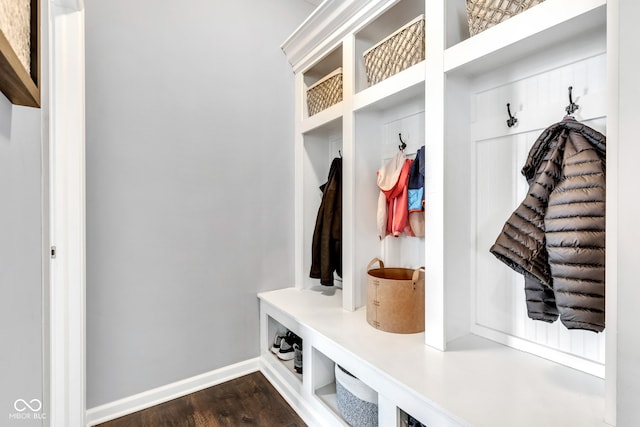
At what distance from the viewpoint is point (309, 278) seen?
229cm

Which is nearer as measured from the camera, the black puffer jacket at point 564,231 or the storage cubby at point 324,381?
the black puffer jacket at point 564,231

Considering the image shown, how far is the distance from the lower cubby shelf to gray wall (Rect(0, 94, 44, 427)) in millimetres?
1011

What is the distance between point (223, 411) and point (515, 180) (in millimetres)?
1846

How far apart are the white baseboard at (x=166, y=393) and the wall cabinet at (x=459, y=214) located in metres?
0.28

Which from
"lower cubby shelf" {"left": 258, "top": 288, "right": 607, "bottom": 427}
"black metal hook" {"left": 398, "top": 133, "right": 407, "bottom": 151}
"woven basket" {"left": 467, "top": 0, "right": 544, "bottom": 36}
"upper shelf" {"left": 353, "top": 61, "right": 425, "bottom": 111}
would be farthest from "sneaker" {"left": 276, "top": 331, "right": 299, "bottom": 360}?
"woven basket" {"left": 467, "top": 0, "right": 544, "bottom": 36}

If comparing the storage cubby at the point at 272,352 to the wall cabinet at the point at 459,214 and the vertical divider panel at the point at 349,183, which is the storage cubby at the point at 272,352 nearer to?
the wall cabinet at the point at 459,214

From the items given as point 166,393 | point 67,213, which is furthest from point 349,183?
point 166,393

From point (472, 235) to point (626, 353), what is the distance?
0.81 m

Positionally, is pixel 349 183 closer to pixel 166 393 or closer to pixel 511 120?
pixel 511 120

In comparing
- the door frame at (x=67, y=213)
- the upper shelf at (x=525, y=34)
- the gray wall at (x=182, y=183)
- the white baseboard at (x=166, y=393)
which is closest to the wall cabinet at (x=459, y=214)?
the upper shelf at (x=525, y=34)

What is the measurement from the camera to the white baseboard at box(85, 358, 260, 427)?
5.35ft

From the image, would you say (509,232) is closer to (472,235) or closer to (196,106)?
(472,235)

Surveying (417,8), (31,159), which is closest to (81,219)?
(31,159)

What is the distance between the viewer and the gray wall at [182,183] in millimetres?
1641
